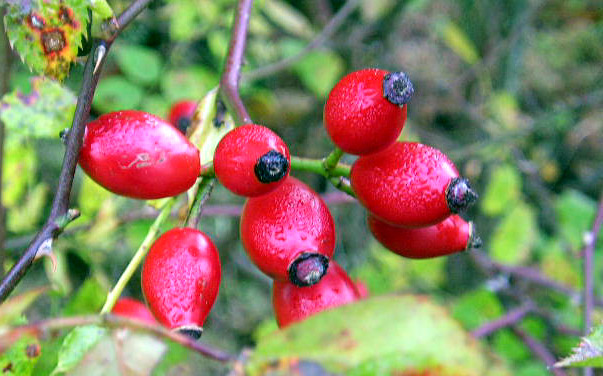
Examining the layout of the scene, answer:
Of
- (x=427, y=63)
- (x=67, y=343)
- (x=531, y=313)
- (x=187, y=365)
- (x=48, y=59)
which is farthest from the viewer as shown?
(x=427, y=63)

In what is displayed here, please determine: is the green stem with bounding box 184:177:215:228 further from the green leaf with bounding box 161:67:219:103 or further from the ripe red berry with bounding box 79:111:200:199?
the green leaf with bounding box 161:67:219:103

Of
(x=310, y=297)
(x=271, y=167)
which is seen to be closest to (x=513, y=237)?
(x=310, y=297)

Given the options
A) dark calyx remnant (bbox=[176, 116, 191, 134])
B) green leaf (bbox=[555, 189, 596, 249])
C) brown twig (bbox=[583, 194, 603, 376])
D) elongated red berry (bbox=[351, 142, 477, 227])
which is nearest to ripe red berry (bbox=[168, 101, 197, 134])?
dark calyx remnant (bbox=[176, 116, 191, 134])

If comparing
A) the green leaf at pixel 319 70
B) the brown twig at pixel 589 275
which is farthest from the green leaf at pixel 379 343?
the green leaf at pixel 319 70

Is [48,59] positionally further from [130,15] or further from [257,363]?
[257,363]

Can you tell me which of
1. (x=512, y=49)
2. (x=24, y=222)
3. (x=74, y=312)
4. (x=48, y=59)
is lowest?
(x=24, y=222)

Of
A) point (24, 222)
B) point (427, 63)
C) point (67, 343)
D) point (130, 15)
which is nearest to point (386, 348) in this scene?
point (67, 343)
